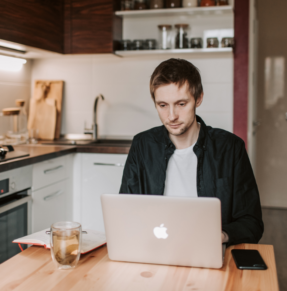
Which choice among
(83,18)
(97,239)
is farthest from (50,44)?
(97,239)

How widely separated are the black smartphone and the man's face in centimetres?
54

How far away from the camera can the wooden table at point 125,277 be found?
3.08 ft

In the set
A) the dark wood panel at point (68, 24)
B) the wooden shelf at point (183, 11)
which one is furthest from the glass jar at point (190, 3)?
the dark wood panel at point (68, 24)

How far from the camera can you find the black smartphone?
3.37 ft

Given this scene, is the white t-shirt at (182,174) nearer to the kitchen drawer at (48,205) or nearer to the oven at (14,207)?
the oven at (14,207)

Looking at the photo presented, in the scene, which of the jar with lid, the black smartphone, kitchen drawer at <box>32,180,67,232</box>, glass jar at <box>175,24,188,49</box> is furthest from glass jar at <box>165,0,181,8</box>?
the black smartphone

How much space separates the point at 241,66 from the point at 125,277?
2412mm

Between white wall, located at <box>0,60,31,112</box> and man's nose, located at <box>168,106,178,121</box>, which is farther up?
white wall, located at <box>0,60,31,112</box>

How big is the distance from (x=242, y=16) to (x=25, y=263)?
2.58m

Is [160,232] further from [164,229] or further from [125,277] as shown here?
[125,277]

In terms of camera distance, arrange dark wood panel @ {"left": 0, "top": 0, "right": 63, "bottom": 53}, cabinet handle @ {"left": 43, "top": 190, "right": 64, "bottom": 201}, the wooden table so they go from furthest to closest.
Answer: cabinet handle @ {"left": 43, "top": 190, "right": 64, "bottom": 201} → dark wood panel @ {"left": 0, "top": 0, "right": 63, "bottom": 53} → the wooden table

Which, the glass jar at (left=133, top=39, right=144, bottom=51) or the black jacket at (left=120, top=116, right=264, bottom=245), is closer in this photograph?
the black jacket at (left=120, top=116, right=264, bottom=245)

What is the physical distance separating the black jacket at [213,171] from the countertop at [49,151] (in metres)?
0.81

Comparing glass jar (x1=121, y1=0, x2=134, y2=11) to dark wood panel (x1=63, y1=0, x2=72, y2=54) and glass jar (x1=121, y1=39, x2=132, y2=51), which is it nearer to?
glass jar (x1=121, y1=39, x2=132, y2=51)
